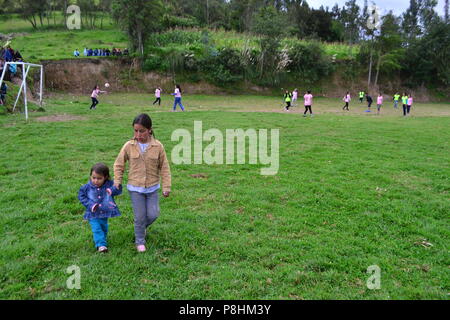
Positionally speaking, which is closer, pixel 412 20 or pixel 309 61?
pixel 309 61

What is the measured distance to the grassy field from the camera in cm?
391

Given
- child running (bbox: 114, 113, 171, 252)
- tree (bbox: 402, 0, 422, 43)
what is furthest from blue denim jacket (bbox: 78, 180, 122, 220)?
tree (bbox: 402, 0, 422, 43)

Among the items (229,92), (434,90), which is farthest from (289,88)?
(434,90)

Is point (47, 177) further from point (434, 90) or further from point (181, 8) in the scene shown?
point (181, 8)

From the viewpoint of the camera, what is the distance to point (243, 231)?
5293mm

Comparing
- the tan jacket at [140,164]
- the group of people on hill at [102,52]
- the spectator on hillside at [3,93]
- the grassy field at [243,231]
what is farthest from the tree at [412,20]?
the tan jacket at [140,164]

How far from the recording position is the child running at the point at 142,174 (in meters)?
4.48

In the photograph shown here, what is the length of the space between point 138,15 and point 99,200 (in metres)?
33.4

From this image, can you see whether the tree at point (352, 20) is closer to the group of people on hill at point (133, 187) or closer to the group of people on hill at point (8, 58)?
the group of people on hill at point (8, 58)

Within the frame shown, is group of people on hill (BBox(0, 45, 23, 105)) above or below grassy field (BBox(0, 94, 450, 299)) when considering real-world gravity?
above

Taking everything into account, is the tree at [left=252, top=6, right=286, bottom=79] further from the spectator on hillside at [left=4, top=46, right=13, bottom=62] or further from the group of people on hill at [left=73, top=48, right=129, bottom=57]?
the spectator on hillside at [left=4, top=46, right=13, bottom=62]

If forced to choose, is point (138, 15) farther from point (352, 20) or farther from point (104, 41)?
point (352, 20)

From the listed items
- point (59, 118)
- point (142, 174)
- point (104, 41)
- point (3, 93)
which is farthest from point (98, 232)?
point (104, 41)

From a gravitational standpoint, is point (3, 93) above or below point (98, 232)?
above
